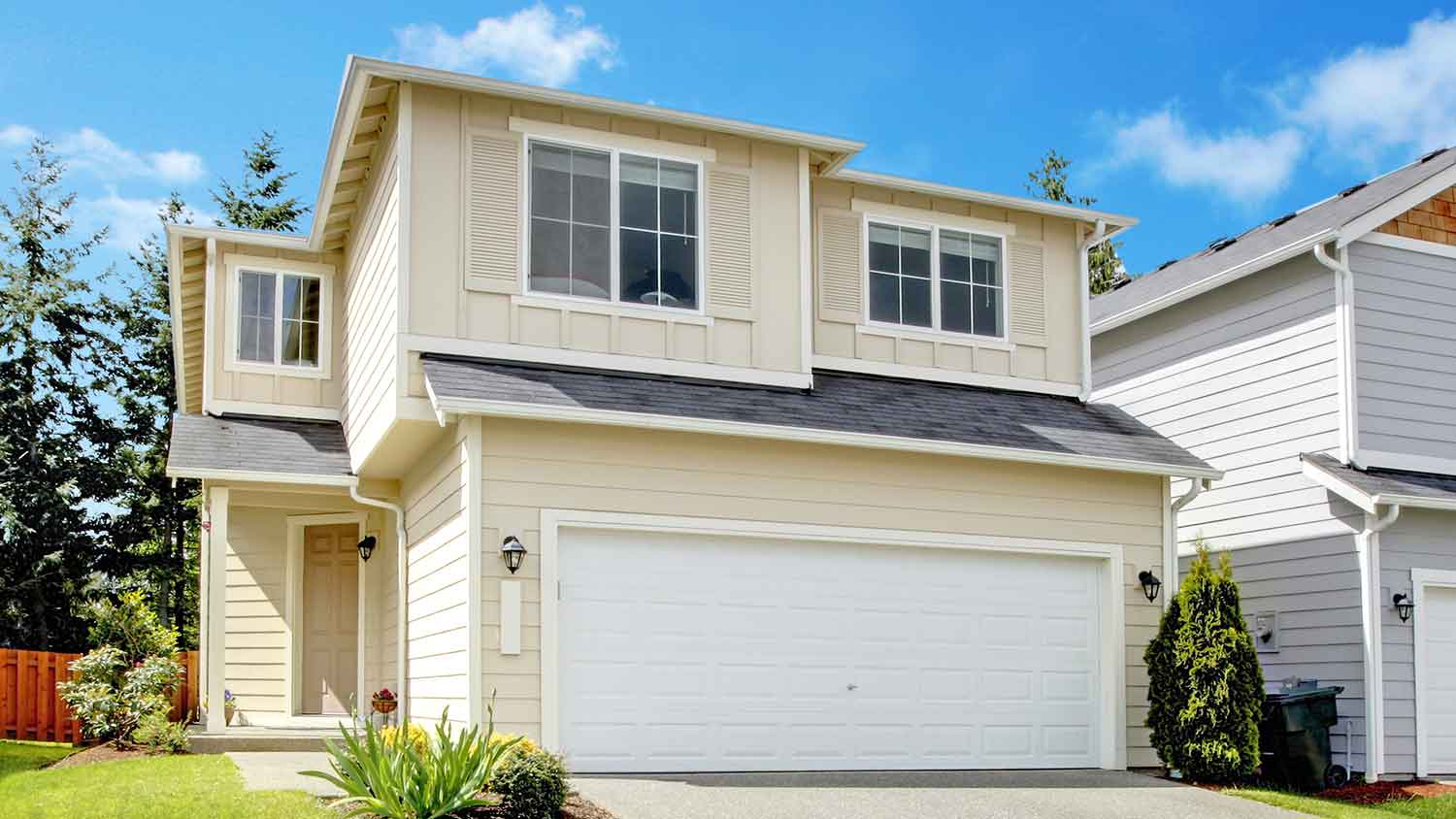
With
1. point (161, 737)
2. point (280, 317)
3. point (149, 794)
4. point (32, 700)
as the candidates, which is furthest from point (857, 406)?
point (32, 700)

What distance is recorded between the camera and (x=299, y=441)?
14266 millimetres

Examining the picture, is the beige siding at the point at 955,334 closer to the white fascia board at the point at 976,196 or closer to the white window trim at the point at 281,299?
the white fascia board at the point at 976,196

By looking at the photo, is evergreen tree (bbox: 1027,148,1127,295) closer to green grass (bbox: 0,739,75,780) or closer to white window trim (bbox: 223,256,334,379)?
white window trim (bbox: 223,256,334,379)

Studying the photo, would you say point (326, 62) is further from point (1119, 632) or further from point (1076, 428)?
point (1119, 632)

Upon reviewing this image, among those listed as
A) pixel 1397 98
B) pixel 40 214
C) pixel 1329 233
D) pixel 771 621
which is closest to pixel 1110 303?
pixel 1329 233

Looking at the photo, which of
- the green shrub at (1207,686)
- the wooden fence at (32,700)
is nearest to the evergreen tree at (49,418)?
the wooden fence at (32,700)

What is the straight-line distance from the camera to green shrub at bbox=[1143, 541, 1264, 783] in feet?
38.2

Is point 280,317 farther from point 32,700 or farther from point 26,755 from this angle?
point 32,700

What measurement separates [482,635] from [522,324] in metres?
2.59

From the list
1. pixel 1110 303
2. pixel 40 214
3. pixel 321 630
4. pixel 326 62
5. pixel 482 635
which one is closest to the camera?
pixel 482 635

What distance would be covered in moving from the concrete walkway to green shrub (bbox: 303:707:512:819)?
114 centimetres

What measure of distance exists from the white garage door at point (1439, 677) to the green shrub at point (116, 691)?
39.7ft

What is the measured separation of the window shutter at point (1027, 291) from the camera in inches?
550

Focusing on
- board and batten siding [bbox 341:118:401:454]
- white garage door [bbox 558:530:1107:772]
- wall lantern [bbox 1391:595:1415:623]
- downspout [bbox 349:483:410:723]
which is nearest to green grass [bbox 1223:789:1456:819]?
white garage door [bbox 558:530:1107:772]
